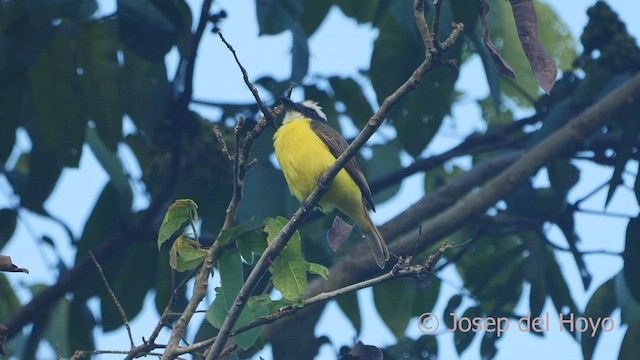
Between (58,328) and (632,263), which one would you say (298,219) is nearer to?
(632,263)

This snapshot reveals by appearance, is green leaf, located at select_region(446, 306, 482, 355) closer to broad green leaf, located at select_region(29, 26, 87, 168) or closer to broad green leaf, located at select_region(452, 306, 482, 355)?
broad green leaf, located at select_region(452, 306, 482, 355)

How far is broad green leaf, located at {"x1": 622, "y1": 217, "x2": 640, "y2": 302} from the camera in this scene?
4680mm

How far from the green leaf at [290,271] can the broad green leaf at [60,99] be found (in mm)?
2099

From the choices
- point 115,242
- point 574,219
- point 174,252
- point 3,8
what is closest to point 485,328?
point 574,219

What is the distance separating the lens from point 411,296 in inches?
225

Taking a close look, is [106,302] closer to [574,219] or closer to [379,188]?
[379,188]

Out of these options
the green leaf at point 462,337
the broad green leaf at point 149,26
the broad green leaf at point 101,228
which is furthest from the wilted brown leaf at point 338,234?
the broad green leaf at point 101,228

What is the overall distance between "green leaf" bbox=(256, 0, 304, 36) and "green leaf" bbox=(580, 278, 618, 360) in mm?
2167

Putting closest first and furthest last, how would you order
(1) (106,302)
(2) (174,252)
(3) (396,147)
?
(2) (174,252)
(1) (106,302)
(3) (396,147)

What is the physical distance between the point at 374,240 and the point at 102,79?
170 centimetres

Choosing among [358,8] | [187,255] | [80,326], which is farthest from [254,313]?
[358,8]

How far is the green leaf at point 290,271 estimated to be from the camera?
326 cm

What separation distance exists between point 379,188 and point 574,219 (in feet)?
3.82

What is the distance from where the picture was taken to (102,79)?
5133 millimetres
